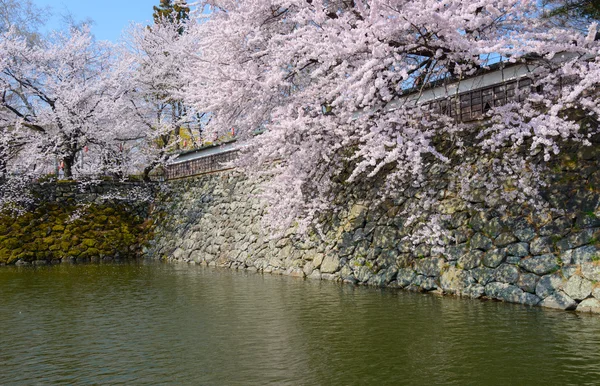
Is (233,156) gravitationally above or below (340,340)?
above

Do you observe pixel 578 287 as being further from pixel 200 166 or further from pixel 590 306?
pixel 200 166

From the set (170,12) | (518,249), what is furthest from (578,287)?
(170,12)

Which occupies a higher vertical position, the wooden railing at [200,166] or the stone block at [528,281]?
the wooden railing at [200,166]

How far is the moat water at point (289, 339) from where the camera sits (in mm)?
5273

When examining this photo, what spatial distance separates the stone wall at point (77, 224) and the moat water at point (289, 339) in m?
8.38

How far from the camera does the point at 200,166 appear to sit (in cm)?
2105

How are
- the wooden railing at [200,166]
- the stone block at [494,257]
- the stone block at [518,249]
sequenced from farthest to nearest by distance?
the wooden railing at [200,166] < the stone block at [494,257] < the stone block at [518,249]

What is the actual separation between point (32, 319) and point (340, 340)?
503cm

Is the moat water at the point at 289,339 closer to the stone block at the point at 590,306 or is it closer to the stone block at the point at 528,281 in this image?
the stone block at the point at 590,306

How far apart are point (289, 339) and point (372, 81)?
A: 4.46 metres

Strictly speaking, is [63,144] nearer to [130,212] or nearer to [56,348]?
[130,212]

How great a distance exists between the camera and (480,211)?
9586 millimetres

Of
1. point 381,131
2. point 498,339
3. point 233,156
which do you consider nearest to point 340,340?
point 498,339

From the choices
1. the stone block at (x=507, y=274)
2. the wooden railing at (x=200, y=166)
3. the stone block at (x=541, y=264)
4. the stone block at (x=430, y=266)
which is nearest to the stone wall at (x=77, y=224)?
the wooden railing at (x=200, y=166)
